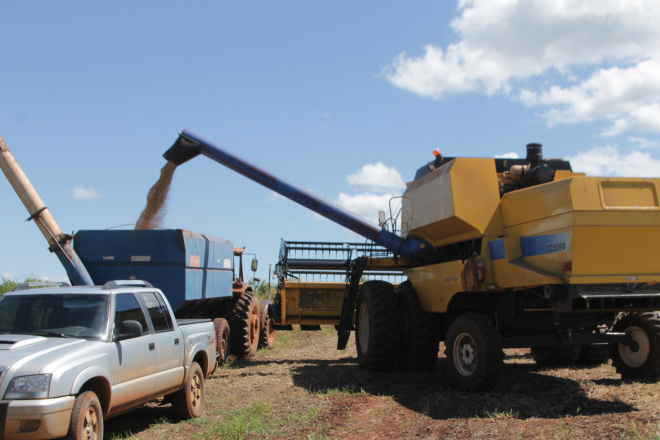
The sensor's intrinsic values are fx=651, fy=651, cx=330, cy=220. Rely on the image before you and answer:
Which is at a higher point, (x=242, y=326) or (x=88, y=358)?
(x=242, y=326)

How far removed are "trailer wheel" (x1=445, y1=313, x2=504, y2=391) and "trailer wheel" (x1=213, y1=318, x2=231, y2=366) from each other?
503 centimetres

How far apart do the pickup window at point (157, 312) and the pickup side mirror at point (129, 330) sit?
814 mm

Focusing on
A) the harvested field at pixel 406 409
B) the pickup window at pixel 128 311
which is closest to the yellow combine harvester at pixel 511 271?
the harvested field at pixel 406 409

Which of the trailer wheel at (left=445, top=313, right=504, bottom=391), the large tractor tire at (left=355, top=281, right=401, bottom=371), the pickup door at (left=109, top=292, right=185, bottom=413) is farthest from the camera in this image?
the large tractor tire at (left=355, top=281, right=401, bottom=371)

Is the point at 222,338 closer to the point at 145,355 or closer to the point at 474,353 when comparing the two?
the point at 474,353

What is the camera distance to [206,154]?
14.7 metres

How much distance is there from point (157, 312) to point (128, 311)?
64 cm

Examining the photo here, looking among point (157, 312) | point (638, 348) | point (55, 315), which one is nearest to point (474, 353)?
point (638, 348)

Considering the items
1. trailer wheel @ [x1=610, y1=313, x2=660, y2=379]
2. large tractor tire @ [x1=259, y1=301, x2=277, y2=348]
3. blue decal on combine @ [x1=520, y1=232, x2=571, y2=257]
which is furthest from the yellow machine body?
large tractor tire @ [x1=259, y1=301, x2=277, y2=348]

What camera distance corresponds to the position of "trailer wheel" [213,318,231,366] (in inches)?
515

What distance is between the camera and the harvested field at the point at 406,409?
7.10 m

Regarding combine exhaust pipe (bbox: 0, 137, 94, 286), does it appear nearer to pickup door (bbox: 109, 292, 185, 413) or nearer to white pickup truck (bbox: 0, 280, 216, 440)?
white pickup truck (bbox: 0, 280, 216, 440)

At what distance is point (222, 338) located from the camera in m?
13.5

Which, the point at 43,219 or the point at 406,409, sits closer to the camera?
the point at 406,409
